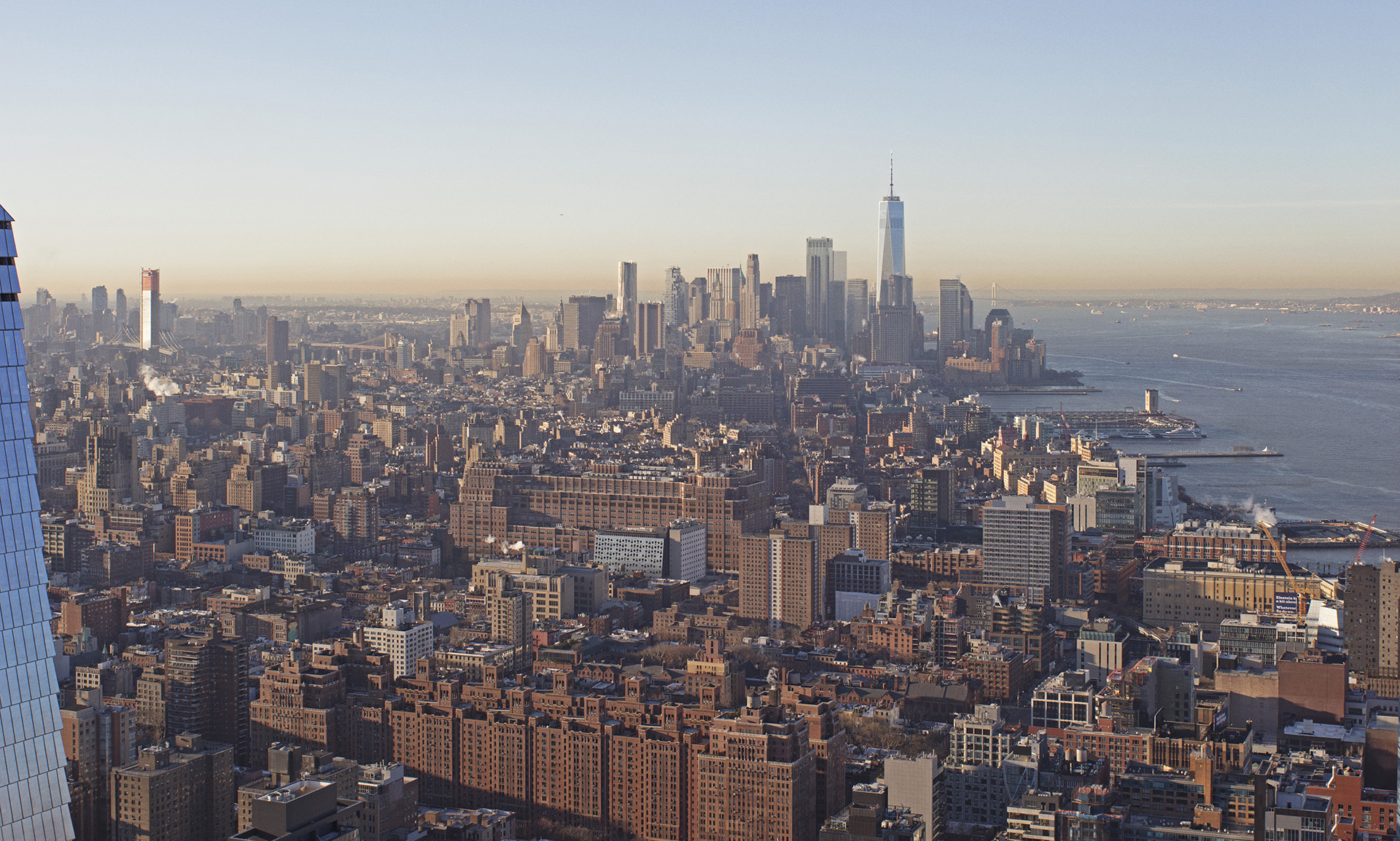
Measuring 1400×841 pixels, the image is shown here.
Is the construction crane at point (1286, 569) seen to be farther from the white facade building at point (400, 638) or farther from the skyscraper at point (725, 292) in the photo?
the skyscraper at point (725, 292)

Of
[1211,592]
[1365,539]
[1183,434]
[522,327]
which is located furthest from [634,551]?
[522,327]

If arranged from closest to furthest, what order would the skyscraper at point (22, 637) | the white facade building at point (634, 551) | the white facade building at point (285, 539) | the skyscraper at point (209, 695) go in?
1. the skyscraper at point (22, 637)
2. the skyscraper at point (209, 695)
3. the white facade building at point (634, 551)
4. the white facade building at point (285, 539)

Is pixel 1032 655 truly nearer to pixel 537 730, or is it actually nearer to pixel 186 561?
pixel 537 730

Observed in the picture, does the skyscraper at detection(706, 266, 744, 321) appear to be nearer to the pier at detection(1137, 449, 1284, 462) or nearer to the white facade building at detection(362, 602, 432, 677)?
the pier at detection(1137, 449, 1284, 462)

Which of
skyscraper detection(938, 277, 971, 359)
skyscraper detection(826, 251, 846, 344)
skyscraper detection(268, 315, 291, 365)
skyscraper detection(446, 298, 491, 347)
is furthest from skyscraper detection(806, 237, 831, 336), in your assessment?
skyscraper detection(268, 315, 291, 365)

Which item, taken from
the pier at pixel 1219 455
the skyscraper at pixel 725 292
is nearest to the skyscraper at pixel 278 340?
the skyscraper at pixel 725 292
